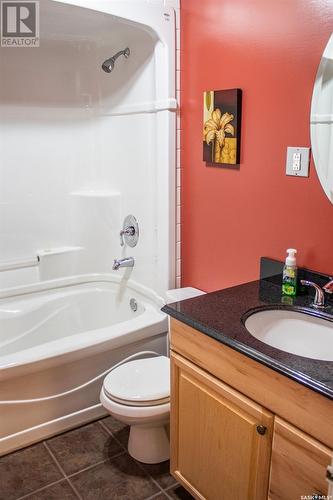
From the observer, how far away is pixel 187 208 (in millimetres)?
2330

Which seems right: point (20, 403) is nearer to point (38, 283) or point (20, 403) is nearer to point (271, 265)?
point (38, 283)

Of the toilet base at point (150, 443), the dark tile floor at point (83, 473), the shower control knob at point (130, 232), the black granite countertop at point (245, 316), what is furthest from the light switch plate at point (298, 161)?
the dark tile floor at point (83, 473)

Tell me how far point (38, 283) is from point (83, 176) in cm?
78

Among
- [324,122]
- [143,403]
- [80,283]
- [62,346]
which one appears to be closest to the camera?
[324,122]

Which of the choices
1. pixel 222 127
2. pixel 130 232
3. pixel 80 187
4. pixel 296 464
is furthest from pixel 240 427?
pixel 80 187

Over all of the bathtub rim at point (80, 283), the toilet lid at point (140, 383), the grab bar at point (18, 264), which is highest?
the grab bar at point (18, 264)

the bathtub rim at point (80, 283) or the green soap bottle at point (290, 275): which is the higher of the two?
the green soap bottle at point (290, 275)

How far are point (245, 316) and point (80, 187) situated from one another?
5.97 feet

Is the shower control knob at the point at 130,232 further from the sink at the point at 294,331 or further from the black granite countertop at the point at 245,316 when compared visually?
the sink at the point at 294,331

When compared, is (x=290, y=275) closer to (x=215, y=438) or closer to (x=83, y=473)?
(x=215, y=438)

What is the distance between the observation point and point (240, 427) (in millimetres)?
1365

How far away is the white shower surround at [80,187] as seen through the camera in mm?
2115

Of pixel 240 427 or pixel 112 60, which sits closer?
pixel 240 427

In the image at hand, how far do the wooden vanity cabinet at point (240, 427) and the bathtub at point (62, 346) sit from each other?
67 centimetres
